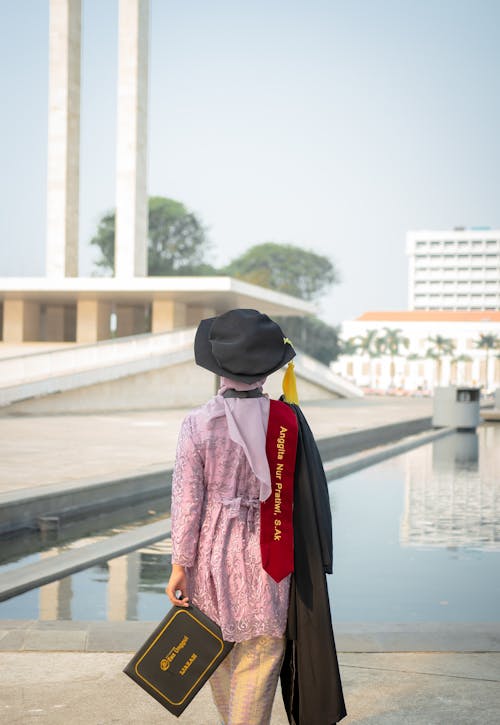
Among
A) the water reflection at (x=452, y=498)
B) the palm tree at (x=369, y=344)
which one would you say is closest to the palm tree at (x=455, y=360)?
the palm tree at (x=369, y=344)

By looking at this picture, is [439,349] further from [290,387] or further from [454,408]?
[290,387]

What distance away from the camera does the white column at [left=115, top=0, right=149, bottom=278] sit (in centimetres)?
4206

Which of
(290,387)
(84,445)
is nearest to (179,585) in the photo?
(290,387)

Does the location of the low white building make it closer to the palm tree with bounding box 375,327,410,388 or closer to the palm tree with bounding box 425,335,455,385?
the palm tree with bounding box 425,335,455,385

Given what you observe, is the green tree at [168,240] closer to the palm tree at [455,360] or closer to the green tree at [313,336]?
the green tree at [313,336]

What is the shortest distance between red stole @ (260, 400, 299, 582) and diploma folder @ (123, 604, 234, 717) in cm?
29

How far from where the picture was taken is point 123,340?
33.5 metres

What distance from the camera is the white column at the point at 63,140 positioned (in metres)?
42.0

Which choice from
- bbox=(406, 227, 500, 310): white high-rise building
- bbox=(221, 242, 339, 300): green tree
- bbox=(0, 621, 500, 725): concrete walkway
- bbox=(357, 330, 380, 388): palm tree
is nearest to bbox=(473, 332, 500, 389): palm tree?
bbox=(357, 330, 380, 388): palm tree

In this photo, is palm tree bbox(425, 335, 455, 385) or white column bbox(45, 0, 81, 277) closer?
white column bbox(45, 0, 81, 277)

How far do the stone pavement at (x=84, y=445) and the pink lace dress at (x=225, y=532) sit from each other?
7355mm

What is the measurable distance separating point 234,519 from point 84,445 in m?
13.8

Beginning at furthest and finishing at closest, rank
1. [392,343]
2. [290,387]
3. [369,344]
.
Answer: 1. [369,344]
2. [392,343]
3. [290,387]

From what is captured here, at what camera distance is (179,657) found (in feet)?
10.3
